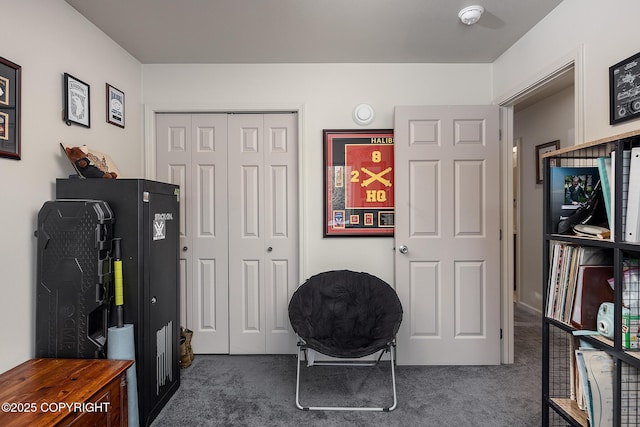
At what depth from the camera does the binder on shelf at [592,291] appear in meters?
1.51

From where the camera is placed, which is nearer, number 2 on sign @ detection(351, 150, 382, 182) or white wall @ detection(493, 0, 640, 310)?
white wall @ detection(493, 0, 640, 310)

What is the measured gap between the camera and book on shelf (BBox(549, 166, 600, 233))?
1639mm

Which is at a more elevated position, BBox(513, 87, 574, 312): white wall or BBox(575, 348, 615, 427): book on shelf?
BBox(513, 87, 574, 312): white wall

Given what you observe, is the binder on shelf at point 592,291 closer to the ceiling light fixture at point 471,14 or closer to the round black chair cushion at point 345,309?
the round black chair cushion at point 345,309

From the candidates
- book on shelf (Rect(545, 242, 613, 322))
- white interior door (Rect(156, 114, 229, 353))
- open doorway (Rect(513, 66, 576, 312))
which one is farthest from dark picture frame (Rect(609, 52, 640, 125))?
white interior door (Rect(156, 114, 229, 353))

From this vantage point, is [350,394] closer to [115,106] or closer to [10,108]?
[10,108]

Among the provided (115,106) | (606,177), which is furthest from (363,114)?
(115,106)

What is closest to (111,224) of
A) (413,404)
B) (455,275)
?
(413,404)

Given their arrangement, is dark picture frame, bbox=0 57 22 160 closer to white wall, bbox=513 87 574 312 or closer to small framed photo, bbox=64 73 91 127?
small framed photo, bbox=64 73 91 127

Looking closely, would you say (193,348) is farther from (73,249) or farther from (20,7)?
(20,7)

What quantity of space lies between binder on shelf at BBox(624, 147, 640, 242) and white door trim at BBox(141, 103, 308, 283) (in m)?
2.14

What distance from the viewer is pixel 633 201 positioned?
127 centimetres

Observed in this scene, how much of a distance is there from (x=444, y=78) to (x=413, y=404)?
261cm

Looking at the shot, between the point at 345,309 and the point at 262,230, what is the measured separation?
1.03 meters
